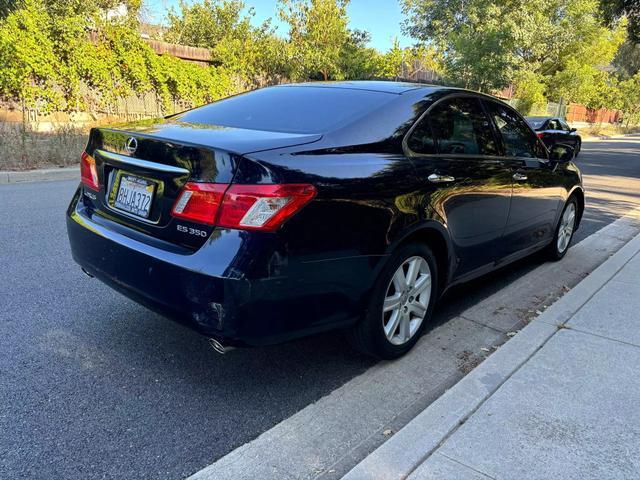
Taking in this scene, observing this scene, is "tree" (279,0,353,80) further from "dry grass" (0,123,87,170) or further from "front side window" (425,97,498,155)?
"front side window" (425,97,498,155)

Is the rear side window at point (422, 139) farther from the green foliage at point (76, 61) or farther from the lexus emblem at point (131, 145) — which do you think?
the green foliage at point (76, 61)

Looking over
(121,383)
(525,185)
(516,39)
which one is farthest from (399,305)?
(516,39)

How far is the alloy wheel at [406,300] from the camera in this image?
3.02m

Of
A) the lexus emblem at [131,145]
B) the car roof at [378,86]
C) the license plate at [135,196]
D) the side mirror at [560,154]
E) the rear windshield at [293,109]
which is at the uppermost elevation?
the car roof at [378,86]

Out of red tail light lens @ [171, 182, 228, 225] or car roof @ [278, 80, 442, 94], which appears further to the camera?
car roof @ [278, 80, 442, 94]

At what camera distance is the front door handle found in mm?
3138

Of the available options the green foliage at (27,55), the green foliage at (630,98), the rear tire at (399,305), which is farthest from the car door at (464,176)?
the green foliage at (630,98)

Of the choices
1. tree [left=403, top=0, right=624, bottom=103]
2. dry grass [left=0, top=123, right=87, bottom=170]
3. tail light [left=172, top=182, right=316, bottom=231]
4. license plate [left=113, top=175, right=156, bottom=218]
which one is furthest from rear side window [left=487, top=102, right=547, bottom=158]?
tree [left=403, top=0, right=624, bottom=103]

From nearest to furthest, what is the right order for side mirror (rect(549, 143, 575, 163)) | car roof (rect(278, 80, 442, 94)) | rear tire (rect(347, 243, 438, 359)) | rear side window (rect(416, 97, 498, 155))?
rear tire (rect(347, 243, 438, 359)), rear side window (rect(416, 97, 498, 155)), car roof (rect(278, 80, 442, 94)), side mirror (rect(549, 143, 575, 163))

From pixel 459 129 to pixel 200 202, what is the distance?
79.8 inches

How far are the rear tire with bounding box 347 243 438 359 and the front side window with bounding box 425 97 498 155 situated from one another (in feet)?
2.53

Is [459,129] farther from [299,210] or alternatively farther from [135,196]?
[135,196]

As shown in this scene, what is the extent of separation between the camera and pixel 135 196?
2721 mm

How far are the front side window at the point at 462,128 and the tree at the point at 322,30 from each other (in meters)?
17.7
